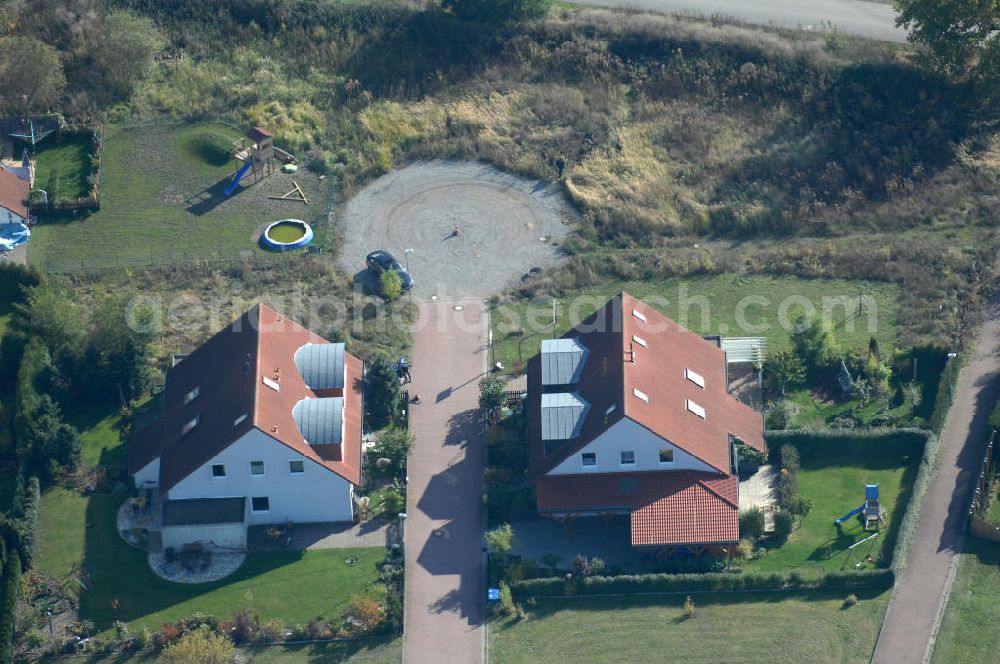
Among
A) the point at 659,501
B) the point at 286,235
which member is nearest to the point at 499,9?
the point at 286,235

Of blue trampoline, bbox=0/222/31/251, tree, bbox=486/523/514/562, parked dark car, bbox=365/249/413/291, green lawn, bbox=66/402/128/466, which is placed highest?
blue trampoline, bbox=0/222/31/251

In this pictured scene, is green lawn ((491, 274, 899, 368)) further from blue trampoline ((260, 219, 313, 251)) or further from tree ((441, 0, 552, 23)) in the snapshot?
tree ((441, 0, 552, 23))

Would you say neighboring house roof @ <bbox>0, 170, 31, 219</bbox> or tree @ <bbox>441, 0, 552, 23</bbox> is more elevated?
tree @ <bbox>441, 0, 552, 23</bbox>

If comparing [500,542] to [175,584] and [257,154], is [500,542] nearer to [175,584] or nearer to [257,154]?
[175,584]

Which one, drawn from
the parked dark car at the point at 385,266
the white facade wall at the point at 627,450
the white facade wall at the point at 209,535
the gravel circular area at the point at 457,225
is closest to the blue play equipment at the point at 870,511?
the white facade wall at the point at 627,450

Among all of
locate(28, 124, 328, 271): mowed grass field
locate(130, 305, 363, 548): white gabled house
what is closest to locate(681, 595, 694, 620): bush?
locate(130, 305, 363, 548): white gabled house

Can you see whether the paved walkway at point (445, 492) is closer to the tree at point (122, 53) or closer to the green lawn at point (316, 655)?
the green lawn at point (316, 655)
